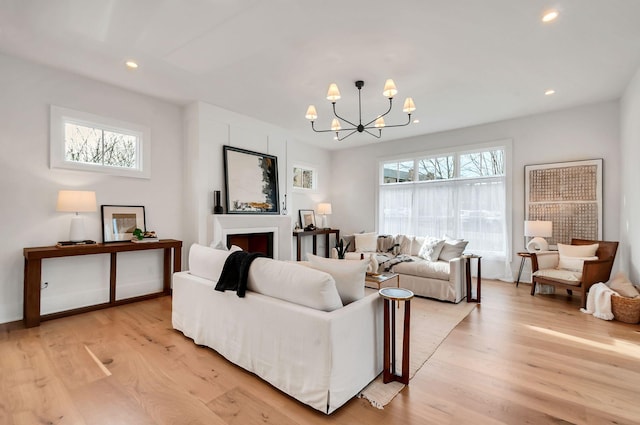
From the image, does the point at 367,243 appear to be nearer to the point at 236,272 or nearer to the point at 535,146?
the point at 535,146

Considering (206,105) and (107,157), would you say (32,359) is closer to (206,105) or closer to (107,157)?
(107,157)

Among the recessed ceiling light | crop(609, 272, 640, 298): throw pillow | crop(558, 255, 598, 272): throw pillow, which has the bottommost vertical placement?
crop(609, 272, 640, 298): throw pillow

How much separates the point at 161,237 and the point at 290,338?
3.44m

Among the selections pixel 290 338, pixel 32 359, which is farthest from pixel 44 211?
pixel 290 338

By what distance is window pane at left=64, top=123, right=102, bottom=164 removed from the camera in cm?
365

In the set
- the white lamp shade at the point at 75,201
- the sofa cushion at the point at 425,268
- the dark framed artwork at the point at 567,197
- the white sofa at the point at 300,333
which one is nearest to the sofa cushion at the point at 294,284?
the white sofa at the point at 300,333

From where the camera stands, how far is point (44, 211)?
11.2 feet

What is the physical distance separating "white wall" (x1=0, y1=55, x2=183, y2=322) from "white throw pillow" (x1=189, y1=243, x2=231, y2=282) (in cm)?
184

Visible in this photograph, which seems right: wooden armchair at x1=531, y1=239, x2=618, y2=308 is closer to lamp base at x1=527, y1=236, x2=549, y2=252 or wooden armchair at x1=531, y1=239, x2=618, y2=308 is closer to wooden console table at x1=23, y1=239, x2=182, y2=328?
lamp base at x1=527, y1=236, x2=549, y2=252

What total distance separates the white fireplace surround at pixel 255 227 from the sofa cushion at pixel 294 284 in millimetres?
1854

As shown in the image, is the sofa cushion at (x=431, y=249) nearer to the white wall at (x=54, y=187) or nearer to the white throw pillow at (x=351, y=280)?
the white throw pillow at (x=351, y=280)

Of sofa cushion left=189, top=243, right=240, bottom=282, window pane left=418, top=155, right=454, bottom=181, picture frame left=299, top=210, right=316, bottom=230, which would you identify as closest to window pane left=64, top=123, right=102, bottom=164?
sofa cushion left=189, top=243, right=240, bottom=282

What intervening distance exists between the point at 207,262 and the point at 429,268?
10.1 ft

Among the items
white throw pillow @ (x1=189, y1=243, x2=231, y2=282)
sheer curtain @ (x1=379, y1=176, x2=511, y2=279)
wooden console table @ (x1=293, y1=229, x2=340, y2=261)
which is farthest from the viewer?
wooden console table @ (x1=293, y1=229, x2=340, y2=261)
